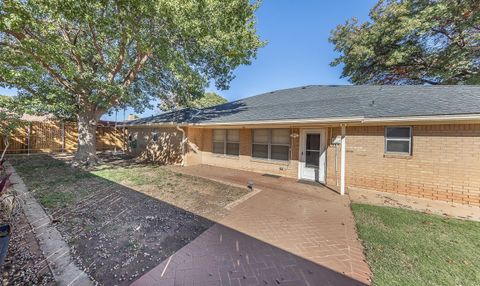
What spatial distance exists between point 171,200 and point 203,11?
6953mm

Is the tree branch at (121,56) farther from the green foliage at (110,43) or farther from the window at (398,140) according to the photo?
the window at (398,140)

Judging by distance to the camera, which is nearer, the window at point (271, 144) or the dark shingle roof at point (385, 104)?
the dark shingle roof at point (385, 104)

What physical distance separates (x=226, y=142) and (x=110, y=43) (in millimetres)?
7568

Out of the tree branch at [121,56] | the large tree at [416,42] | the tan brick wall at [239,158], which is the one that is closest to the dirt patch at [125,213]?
the tan brick wall at [239,158]

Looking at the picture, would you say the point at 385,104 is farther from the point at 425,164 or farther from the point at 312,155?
the point at 312,155

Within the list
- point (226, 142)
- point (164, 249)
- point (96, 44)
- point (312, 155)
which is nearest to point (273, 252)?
point (164, 249)

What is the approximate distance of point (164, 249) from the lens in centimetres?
326

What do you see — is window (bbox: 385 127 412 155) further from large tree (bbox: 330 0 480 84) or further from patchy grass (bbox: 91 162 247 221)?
large tree (bbox: 330 0 480 84)

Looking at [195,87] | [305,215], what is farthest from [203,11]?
[305,215]

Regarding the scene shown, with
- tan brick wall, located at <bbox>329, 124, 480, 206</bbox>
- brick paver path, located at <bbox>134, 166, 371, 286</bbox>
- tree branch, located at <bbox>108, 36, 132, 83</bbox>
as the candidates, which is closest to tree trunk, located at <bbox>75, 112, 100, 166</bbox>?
tree branch, located at <bbox>108, 36, 132, 83</bbox>

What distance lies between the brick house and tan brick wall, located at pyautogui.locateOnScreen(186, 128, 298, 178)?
5 cm

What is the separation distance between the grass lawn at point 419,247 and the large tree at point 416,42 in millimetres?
11380

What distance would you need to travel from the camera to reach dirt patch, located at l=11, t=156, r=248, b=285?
296 centimetres

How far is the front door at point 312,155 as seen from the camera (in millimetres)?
7965
